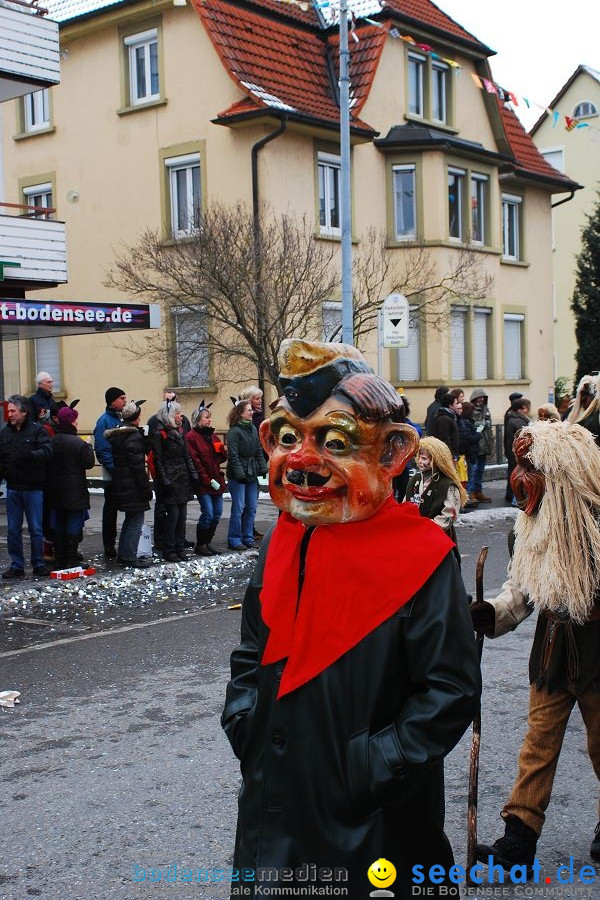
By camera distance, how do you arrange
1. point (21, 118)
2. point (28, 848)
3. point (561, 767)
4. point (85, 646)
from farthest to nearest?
1. point (21, 118)
2. point (85, 646)
3. point (561, 767)
4. point (28, 848)

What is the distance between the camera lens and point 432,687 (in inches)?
95.8

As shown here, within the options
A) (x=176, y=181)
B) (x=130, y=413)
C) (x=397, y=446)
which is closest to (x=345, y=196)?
(x=130, y=413)

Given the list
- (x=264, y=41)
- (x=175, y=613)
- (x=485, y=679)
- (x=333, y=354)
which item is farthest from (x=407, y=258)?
(x=333, y=354)

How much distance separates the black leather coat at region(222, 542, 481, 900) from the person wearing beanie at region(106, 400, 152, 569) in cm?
857

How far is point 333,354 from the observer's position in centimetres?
259

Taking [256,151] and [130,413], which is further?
[256,151]

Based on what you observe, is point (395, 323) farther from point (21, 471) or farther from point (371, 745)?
point (371, 745)

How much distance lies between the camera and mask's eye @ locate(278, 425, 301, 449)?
104 inches

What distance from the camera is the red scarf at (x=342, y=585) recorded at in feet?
8.10

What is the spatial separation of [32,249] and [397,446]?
583 inches

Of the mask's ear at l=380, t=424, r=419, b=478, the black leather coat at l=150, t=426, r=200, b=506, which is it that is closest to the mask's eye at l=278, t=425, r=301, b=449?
the mask's ear at l=380, t=424, r=419, b=478

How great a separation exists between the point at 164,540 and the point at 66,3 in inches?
656

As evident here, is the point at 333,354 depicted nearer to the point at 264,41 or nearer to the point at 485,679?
the point at 485,679

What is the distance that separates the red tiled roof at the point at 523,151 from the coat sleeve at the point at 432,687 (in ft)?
84.0
